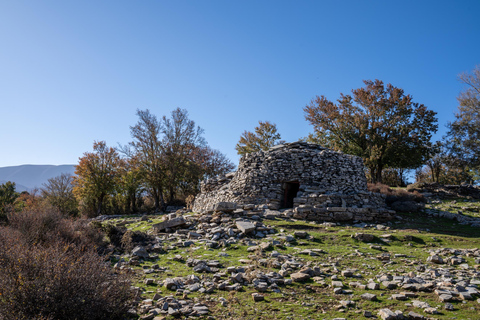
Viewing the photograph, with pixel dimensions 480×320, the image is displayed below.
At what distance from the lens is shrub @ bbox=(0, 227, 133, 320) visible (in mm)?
4195

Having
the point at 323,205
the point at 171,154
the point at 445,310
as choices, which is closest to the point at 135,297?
the point at 445,310

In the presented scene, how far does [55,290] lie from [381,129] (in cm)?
2941

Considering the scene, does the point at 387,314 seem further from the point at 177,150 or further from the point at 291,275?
the point at 177,150

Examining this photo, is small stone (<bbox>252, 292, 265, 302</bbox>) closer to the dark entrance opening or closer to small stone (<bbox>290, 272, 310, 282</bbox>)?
small stone (<bbox>290, 272, 310, 282</bbox>)

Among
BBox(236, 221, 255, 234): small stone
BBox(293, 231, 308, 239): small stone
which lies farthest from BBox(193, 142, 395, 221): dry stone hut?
BBox(293, 231, 308, 239): small stone

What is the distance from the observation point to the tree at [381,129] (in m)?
28.0

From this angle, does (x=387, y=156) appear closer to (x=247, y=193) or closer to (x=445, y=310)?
(x=247, y=193)

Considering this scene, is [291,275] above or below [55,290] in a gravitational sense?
below

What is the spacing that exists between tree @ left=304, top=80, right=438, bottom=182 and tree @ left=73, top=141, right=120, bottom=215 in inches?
862

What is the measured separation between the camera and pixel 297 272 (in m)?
7.11

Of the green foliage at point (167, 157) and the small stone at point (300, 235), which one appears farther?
the green foliage at point (167, 157)

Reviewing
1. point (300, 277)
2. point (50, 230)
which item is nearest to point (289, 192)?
point (300, 277)

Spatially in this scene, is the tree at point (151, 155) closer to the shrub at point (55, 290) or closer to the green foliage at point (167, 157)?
the green foliage at point (167, 157)

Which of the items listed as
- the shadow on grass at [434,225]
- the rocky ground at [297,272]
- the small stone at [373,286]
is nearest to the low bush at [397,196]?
the shadow on grass at [434,225]
